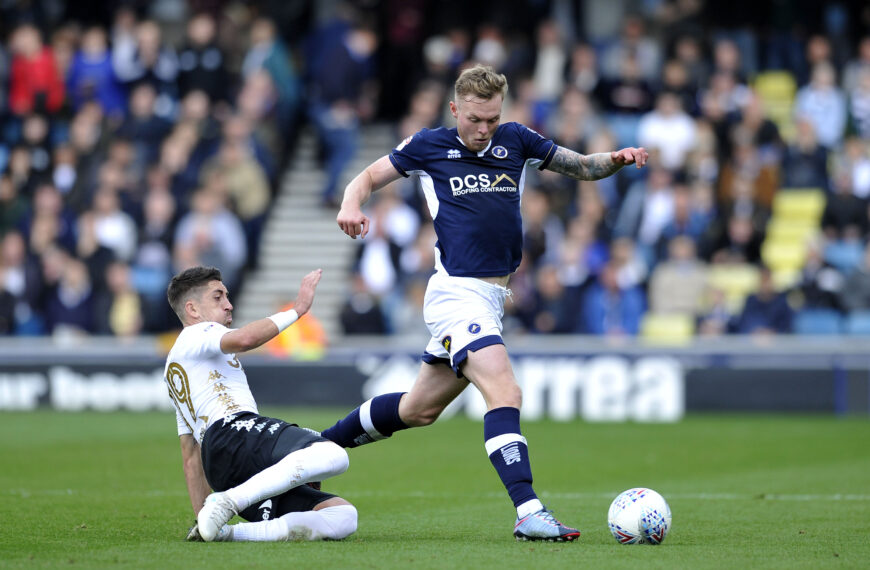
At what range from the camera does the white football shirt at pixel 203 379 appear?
7.22 metres

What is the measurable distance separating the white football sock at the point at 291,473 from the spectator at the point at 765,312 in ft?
37.4

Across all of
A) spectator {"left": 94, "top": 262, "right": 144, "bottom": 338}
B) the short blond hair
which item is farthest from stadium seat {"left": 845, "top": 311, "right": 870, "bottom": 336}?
the short blond hair

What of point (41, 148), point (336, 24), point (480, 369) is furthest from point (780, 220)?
point (480, 369)

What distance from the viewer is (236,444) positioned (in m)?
7.16

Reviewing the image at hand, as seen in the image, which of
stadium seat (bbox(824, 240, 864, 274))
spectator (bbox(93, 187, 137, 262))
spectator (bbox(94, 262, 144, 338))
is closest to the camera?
stadium seat (bbox(824, 240, 864, 274))

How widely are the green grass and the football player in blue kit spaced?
32.9 inches

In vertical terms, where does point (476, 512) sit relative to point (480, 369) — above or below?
below

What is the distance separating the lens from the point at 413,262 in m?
19.4

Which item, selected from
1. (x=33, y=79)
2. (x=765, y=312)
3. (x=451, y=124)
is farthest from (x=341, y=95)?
(x=765, y=312)

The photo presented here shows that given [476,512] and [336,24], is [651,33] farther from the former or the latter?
[476,512]

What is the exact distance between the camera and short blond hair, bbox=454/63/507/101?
7387mm

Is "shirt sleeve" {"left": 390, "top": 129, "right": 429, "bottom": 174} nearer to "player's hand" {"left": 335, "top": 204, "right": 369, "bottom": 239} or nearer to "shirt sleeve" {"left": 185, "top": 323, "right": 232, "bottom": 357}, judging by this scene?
"player's hand" {"left": 335, "top": 204, "right": 369, "bottom": 239}

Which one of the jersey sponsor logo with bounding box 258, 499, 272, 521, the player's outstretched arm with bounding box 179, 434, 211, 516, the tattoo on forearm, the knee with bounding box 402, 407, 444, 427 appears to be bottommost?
the jersey sponsor logo with bounding box 258, 499, 272, 521

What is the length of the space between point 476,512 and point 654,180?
10.8 m
